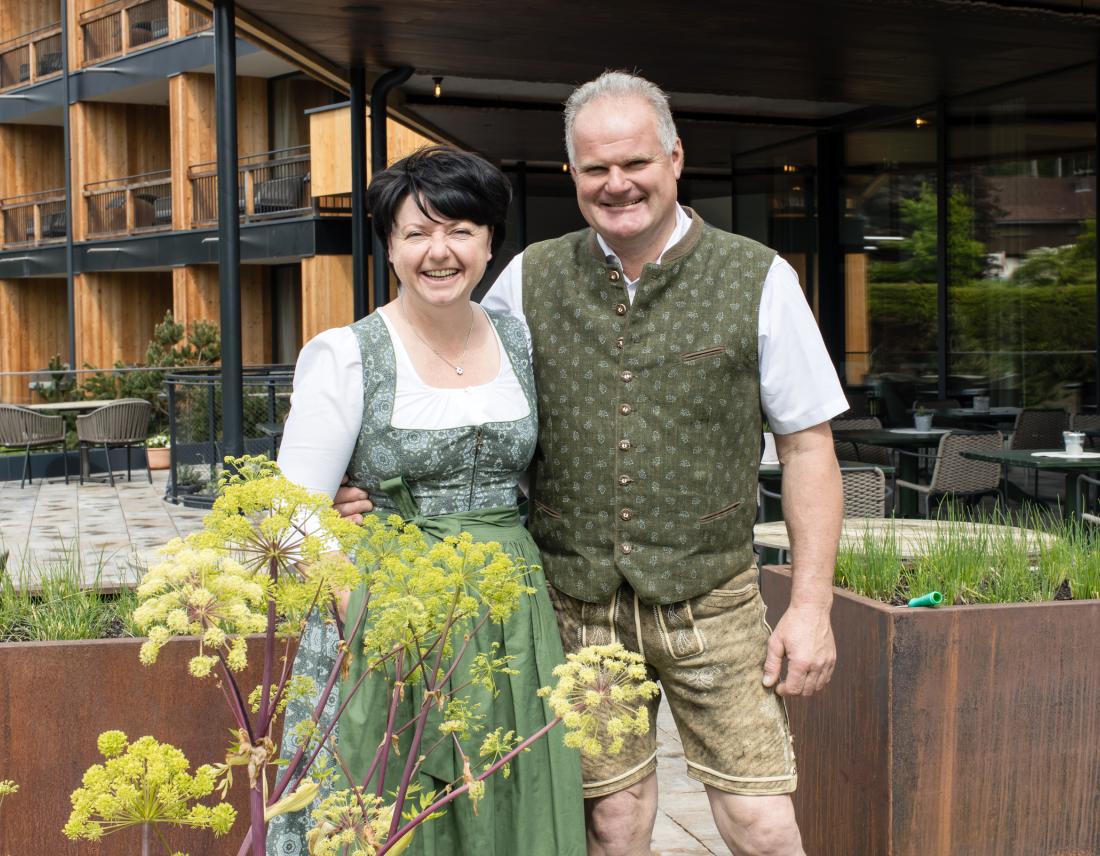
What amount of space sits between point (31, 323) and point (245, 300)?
8704 mm

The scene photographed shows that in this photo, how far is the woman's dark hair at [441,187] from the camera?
2229mm

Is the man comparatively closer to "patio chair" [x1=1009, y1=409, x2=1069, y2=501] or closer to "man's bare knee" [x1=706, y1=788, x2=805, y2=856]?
"man's bare knee" [x1=706, y1=788, x2=805, y2=856]

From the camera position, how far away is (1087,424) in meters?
9.02

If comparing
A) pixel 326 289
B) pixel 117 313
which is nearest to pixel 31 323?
pixel 117 313

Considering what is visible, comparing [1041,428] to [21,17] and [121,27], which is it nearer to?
[121,27]

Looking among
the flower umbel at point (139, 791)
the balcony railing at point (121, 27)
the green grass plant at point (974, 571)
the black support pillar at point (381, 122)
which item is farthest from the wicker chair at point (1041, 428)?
the balcony railing at point (121, 27)

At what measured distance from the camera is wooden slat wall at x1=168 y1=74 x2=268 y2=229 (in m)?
23.2

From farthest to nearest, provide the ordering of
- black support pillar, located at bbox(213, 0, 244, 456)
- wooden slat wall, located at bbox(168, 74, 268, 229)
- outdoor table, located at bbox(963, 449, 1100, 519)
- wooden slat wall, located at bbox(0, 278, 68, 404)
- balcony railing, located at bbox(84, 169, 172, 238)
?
wooden slat wall, located at bbox(0, 278, 68, 404)
balcony railing, located at bbox(84, 169, 172, 238)
wooden slat wall, located at bbox(168, 74, 268, 229)
black support pillar, located at bbox(213, 0, 244, 456)
outdoor table, located at bbox(963, 449, 1100, 519)

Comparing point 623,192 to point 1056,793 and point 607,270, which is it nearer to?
point 607,270

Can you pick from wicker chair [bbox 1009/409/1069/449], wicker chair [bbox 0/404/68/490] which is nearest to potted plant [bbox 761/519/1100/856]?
wicker chair [bbox 1009/409/1069/449]

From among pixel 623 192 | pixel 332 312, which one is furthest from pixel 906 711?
pixel 332 312

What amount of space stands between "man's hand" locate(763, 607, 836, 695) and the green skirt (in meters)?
0.42

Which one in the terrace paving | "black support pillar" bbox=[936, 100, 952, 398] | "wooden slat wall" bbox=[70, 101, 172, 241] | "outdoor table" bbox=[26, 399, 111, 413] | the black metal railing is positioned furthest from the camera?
"wooden slat wall" bbox=[70, 101, 172, 241]

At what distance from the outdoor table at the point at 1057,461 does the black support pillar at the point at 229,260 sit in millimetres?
5532
